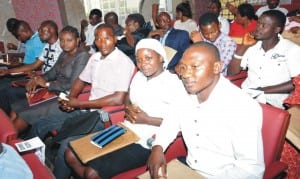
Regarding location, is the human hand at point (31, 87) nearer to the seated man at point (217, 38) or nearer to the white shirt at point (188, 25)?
the seated man at point (217, 38)

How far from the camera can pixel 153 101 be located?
79.0 inches

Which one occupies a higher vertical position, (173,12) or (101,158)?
(173,12)

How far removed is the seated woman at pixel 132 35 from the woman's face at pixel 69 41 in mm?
961

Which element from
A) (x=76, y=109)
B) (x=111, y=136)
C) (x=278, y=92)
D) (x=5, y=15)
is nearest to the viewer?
(x=111, y=136)

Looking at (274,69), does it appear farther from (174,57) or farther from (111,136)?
(111,136)

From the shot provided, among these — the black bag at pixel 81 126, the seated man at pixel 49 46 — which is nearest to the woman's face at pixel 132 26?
the seated man at pixel 49 46

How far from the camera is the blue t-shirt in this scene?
3900mm

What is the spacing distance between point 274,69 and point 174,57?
4.33ft

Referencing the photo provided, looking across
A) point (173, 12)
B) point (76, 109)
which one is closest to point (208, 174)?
point (76, 109)

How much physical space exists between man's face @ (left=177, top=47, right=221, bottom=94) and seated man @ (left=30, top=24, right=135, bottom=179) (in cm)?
108

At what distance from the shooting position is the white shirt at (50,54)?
11.3 feet

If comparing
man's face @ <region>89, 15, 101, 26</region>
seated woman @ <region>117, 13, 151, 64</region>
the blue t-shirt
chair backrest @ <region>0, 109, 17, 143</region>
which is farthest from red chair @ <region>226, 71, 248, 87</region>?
man's face @ <region>89, 15, 101, 26</region>

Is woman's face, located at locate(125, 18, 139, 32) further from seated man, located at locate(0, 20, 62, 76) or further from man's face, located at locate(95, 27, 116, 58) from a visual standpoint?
man's face, located at locate(95, 27, 116, 58)

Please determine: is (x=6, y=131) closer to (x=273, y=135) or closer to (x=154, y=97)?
(x=154, y=97)
